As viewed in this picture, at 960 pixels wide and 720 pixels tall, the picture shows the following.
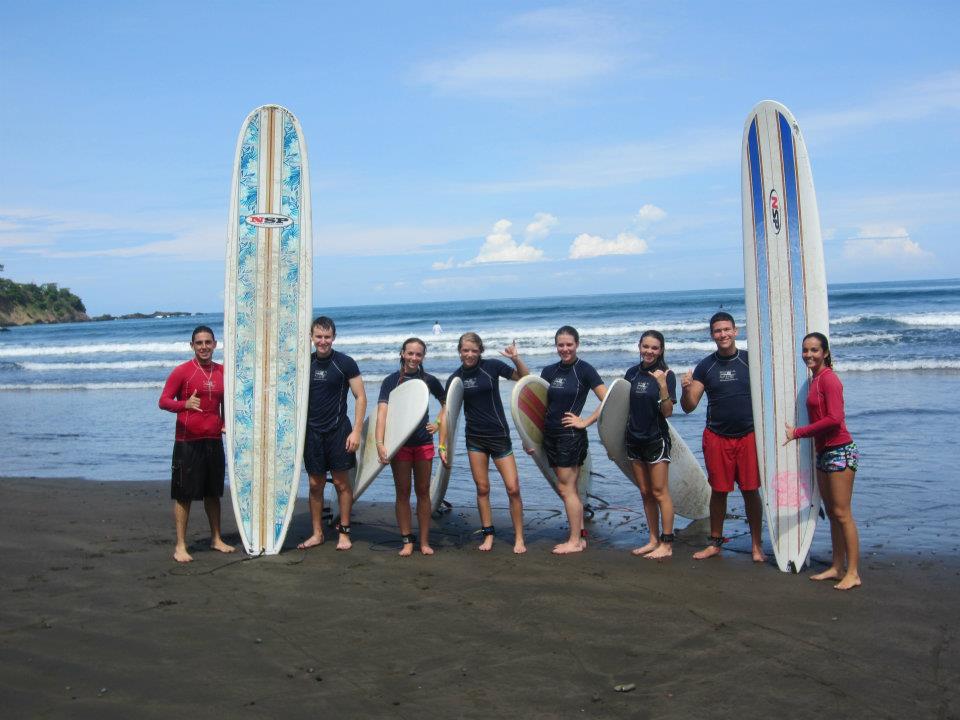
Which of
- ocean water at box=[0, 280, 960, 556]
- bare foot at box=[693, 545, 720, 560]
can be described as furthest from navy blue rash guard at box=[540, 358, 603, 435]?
bare foot at box=[693, 545, 720, 560]

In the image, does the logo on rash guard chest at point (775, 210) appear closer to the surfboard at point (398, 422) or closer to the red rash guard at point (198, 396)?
the surfboard at point (398, 422)

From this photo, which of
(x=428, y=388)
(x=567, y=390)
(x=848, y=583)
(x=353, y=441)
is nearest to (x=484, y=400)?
(x=428, y=388)

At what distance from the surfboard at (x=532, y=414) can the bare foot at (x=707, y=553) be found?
943 mm

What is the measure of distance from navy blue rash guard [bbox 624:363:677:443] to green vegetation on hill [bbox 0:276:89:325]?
213 feet

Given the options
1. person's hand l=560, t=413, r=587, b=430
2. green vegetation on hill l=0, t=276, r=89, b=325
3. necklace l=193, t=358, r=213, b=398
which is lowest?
person's hand l=560, t=413, r=587, b=430

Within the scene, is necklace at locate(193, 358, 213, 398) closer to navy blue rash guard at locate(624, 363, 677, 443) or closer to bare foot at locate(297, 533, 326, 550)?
bare foot at locate(297, 533, 326, 550)

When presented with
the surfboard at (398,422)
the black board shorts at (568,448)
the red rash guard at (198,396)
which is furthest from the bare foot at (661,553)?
the red rash guard at (198,396)

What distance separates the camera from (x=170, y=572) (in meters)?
4.85

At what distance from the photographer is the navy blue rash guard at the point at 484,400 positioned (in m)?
5.30

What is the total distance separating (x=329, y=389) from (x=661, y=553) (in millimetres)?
2333

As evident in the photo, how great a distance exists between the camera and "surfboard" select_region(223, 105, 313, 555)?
5535 millimetres

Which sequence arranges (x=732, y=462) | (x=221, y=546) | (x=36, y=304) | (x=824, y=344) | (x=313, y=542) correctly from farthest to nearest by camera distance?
(x=36, y=304), (x=313, y=542), (x=221, y=546), (x=732, y=462), (x=824, y=344)

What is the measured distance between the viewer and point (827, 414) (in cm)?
446

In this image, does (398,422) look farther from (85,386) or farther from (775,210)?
(85,386)
